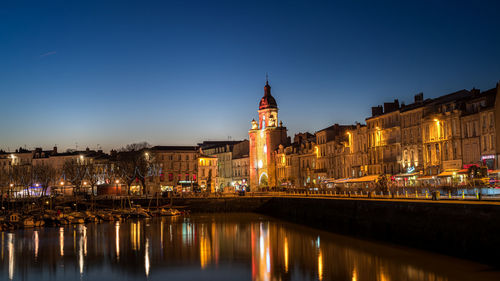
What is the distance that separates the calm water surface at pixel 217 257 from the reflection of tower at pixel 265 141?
61.1 metres

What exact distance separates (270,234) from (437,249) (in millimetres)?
20806

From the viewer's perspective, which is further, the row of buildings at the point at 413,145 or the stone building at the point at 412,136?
the stone building at the point at 412,136

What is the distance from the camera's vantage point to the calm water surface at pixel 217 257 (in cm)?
3238

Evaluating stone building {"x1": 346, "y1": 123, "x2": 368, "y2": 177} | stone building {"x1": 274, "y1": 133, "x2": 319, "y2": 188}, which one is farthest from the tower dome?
stone building {"x1": 346, "y1": 123, "x2": 368, "y2": 177}

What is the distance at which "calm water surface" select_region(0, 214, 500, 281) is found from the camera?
106 ft

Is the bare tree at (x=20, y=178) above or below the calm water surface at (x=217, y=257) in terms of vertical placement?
above

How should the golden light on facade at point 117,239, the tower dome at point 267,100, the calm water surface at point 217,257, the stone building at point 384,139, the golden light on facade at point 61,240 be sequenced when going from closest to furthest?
the calm water surface at point 217,257 < the golden light on facade at point 117,239 < the golden light on facade at point 61,240 < the stone building at point 384,139 < the tower dome at point 267,100

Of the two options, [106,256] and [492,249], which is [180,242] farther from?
[492,249]

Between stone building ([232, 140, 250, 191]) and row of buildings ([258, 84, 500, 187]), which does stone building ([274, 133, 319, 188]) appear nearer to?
row of buildings ([258, 84, 500, 187])

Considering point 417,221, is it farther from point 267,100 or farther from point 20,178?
point 20,178

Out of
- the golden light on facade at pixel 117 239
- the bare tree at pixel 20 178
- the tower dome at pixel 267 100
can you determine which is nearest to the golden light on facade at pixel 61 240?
the golden light on facade at pixel 117 239

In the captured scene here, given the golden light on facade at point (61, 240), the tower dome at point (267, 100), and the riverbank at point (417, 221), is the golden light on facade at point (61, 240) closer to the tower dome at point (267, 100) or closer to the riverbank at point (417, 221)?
the riverbank at point (417, 221)

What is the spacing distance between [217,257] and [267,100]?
276ft

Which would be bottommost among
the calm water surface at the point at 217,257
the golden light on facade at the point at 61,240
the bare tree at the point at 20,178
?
the calm water surface at the point at 217,257
